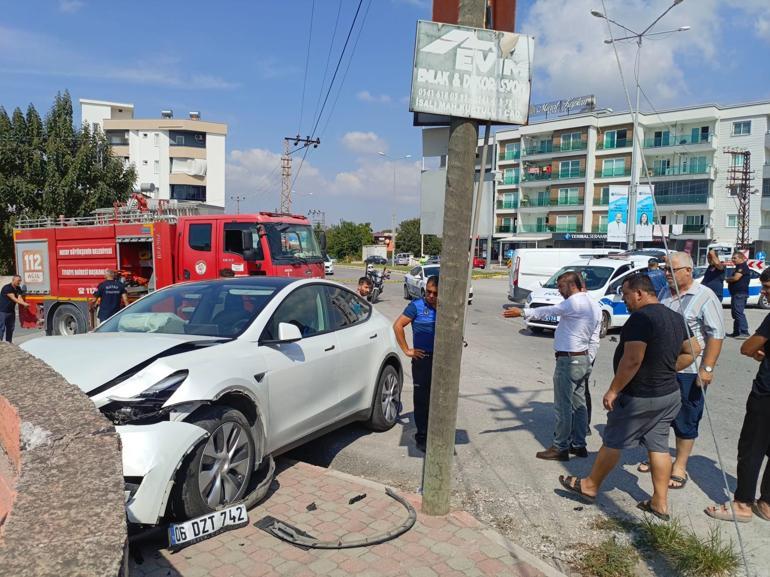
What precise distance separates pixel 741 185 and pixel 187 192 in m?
52.8

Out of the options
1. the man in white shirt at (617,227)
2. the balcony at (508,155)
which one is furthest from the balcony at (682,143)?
the man in white shirt at (617,227)

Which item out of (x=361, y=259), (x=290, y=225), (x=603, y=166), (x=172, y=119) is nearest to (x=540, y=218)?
(x=603, y=166)

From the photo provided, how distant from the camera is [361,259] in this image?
9369 cm

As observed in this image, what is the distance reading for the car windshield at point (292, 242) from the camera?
494 inches

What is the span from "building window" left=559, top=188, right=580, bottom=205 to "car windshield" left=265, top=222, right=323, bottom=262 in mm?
54622

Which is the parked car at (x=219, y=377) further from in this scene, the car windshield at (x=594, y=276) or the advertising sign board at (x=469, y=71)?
the car windshield at (x=594, y=276)

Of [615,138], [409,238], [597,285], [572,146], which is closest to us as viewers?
[597,285]

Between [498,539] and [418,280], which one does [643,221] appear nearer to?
Answer: [418,280]

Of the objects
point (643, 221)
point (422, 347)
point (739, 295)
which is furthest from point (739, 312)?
point (643, 221)

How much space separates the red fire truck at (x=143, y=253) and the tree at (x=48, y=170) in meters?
14.8

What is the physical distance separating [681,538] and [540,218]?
66385 millimetres

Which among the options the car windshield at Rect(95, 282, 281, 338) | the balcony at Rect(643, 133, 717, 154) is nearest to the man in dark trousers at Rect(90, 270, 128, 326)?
the car windshield at Rect(95, 282, 281, 338)

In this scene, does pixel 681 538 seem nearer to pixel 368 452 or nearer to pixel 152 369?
pixel 368 452

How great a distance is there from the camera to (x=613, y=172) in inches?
2372
